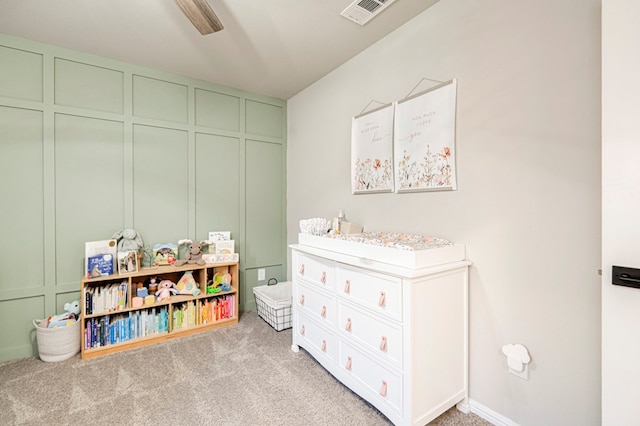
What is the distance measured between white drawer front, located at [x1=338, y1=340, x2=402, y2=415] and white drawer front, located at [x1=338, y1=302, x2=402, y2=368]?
0.07 m

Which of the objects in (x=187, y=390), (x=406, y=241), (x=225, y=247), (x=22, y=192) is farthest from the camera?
(x=225, y=247)

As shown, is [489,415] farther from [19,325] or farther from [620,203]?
[19,325]

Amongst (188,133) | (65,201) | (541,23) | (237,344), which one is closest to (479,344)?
(541,23)

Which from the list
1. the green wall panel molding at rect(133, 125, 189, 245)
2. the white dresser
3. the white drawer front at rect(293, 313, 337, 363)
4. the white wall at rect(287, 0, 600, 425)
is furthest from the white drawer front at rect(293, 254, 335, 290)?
the green wall panel molding at rect(133, 125, 189, 245)

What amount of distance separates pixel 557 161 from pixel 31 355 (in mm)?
3769

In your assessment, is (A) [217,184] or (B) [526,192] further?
(A) [217,184]

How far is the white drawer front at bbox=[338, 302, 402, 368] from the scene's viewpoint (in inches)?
60.3

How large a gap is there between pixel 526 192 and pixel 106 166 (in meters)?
3.13

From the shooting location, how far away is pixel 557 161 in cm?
138

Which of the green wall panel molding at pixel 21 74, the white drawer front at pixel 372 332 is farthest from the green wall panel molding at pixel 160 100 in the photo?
the white drawer front at pixel 372 332

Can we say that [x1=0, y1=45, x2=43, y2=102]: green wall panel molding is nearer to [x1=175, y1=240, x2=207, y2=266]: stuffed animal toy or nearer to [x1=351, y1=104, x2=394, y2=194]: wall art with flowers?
[x1=175, y1=240, x2=207, y2=266]: stuffed animal toy

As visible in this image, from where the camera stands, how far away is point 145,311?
101 inches

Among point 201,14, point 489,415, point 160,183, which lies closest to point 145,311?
point 160,183

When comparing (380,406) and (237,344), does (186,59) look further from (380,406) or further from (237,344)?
(380,406)
